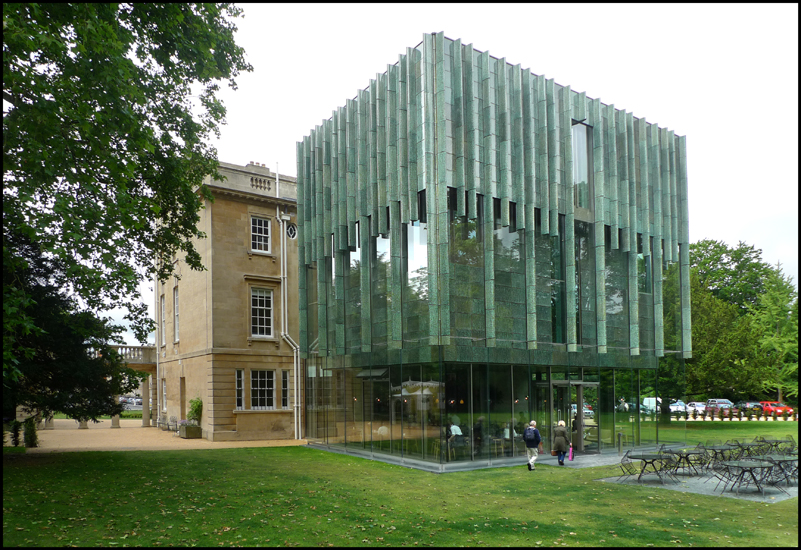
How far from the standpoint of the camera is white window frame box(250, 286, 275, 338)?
104ft

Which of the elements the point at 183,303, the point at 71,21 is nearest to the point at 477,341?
the point at 71,21

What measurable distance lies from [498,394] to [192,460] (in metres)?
10.6

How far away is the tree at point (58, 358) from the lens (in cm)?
1817

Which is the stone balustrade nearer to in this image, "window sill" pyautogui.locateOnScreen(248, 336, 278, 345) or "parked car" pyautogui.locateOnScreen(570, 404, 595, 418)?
"window sill" pyautogui.locateOnScreen(248, 336, 278, 345)

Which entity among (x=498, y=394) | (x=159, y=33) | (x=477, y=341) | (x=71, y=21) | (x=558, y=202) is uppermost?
(x=159, y=33)

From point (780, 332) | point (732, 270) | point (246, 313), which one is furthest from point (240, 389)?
point (732, 270)

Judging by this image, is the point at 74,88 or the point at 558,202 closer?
the point at 74,88

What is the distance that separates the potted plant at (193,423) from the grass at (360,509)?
12.1 meters

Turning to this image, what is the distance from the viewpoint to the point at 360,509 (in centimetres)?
1280

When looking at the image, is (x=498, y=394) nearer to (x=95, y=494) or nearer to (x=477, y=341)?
(x=477, y=341)

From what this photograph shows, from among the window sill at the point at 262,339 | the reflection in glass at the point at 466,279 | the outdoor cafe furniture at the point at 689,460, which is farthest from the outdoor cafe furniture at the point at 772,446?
the window sill at the point at 262,339

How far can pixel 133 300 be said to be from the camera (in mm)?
18719

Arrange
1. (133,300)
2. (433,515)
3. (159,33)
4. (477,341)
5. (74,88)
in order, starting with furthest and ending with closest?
(477,341) < (133,300) < (159,33) < (74,88) < (433,515)

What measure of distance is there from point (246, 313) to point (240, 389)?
3.83m
